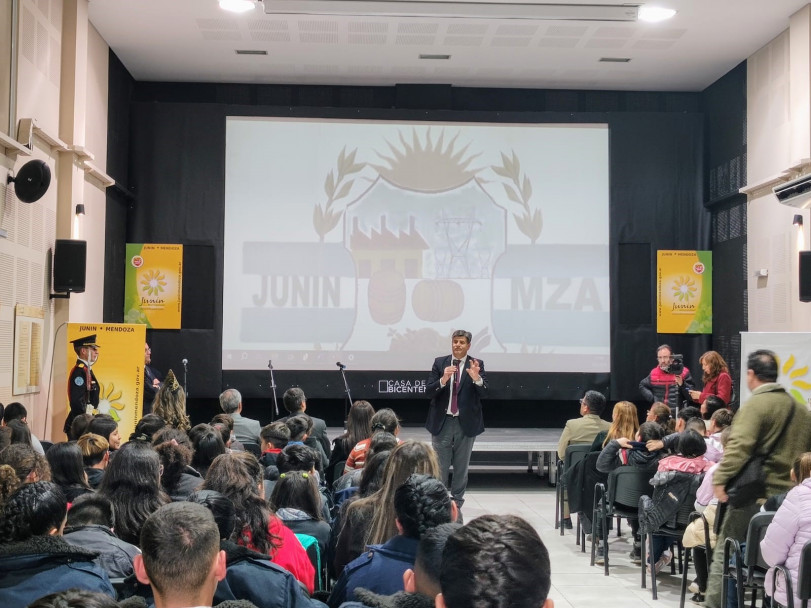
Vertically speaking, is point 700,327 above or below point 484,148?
below

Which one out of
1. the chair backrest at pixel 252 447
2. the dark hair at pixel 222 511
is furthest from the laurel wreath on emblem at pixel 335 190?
the dark hair at pixel 222 511

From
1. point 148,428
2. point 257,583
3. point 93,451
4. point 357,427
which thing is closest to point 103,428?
point 148,428

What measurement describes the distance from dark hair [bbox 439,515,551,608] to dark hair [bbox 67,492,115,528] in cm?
173

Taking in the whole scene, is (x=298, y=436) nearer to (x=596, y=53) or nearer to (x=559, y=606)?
(x=559, y=606)

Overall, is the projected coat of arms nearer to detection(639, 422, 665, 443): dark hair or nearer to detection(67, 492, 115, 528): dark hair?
detection(639, 422, 665, 443): dark hair

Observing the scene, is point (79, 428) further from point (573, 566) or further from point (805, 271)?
point (805, 271)

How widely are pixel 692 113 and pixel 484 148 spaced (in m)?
2.56

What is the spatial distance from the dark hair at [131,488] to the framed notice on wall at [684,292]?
801cm

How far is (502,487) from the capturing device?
870 cm

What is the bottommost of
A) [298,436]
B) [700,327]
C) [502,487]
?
[502,487]

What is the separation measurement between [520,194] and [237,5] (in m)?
3.77

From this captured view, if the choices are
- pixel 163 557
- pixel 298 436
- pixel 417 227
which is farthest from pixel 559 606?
pixel 417 227

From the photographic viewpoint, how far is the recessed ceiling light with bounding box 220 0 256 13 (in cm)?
787

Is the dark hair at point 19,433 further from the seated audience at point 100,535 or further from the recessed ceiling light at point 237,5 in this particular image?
the recessed ceiling light at point 237,5
